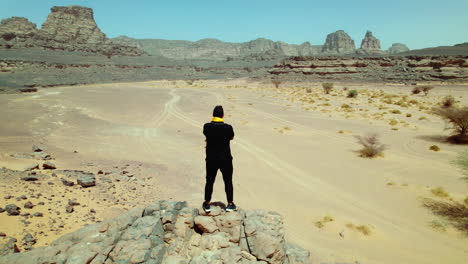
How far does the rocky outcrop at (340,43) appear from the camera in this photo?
176m

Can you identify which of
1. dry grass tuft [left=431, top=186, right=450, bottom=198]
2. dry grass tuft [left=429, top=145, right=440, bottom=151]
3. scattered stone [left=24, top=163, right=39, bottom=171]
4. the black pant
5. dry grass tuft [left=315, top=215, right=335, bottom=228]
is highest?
the black pant

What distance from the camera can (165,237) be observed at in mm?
4012

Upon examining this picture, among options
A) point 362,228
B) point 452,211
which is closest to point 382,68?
point 452,211

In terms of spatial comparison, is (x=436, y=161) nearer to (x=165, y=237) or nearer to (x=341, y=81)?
(x=165, y=237)

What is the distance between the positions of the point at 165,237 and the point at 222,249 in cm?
96

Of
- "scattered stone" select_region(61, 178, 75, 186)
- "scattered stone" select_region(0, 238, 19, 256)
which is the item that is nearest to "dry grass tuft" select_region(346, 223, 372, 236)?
"scattered stone" select_region(0, 238, 19, 256)

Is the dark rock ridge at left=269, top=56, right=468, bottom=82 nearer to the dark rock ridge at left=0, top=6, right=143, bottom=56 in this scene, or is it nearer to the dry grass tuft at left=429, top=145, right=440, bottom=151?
the dry grass tuft at left=429, top=145, right=440, bottom=151

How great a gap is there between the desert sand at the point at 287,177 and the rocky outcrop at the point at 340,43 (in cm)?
17941

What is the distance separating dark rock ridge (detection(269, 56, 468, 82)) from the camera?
46656 mm

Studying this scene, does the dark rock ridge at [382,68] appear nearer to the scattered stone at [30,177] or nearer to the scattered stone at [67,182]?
the scattered stone at [67,182]

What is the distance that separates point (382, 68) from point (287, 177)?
193 feet

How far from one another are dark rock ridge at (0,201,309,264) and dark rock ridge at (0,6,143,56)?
308 ft

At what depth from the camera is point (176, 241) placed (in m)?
3.97

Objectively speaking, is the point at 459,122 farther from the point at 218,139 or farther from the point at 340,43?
the point at 340,43
